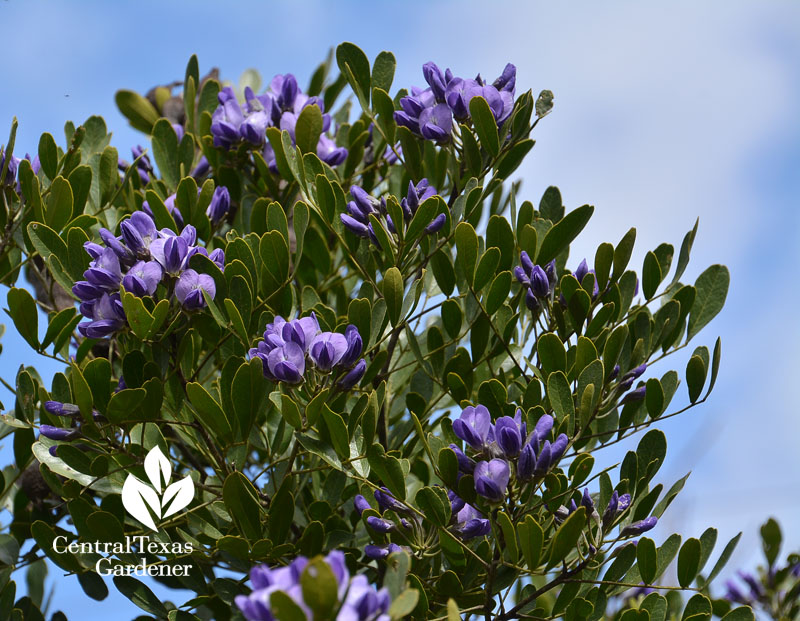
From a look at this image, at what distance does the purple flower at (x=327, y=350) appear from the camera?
1.37 metres

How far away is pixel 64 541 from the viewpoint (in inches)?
65.0

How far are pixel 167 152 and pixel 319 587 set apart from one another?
1506 mm

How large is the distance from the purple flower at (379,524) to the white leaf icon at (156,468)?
389mm

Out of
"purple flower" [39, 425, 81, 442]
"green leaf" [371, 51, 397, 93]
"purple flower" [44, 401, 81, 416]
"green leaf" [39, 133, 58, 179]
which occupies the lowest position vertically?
"purple flower" [39, 425, 81, 442]

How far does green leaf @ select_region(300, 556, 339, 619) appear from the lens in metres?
0.81

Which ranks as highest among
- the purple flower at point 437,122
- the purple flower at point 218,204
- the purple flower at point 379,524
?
the purple flower at point 218,204

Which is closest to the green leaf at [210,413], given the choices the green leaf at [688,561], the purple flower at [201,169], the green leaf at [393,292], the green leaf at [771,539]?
the green leaf at [393,292]

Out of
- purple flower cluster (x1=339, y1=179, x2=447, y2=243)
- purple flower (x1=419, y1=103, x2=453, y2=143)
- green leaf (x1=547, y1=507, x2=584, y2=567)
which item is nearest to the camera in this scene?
green leaf (x1=547, y1=507, x2=584, y2=567)

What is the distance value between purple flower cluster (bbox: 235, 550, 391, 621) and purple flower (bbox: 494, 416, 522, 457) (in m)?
0.45

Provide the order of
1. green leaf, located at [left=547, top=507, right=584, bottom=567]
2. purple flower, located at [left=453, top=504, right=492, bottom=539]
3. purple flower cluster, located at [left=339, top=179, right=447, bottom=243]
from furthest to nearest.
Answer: purple flower cluster, located at [left=339, top=179, right=447, bottom=243] → purple flower, located at [left=453, top=504, right=492, bottom=539] → green leaf, located at [left=547, top=507, right=584, bottom=567]

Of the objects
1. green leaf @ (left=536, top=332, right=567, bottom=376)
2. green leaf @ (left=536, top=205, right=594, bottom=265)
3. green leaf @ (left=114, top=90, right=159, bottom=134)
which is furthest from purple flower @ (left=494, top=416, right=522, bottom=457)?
green leaf @ (left=114, top=90, right=159, bottom=134)

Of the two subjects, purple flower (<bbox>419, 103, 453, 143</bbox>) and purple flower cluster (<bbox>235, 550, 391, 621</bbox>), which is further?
purple flower (<bbox>419, 103, 453, 143</bbox>)

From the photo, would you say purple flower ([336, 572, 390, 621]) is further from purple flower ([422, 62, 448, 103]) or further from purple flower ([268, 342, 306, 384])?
purple flower ([422, 62, 448, 103])

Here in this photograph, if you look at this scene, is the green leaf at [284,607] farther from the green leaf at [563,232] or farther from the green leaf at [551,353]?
the green leaf at [563,232]
